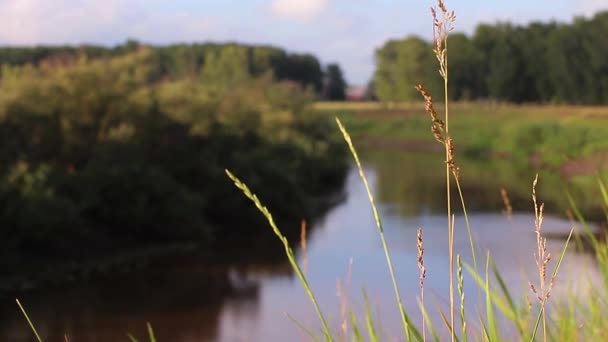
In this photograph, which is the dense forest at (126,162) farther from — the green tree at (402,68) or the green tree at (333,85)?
the green tree at (333,85)

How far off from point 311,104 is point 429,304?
85.8 ft

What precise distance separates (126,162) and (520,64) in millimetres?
38170

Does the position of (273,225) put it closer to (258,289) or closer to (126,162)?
(258,289)

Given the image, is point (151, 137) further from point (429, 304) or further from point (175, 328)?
point (429, 304)

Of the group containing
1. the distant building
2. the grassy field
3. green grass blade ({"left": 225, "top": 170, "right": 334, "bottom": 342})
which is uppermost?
green grass blade ({"left": 225, "top": 170, "right": 334, "bottom": 342})

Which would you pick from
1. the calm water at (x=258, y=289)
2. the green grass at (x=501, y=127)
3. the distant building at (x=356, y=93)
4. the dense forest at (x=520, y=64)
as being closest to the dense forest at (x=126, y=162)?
the calm water at (x=258, y=289)

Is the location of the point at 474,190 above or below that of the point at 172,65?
below

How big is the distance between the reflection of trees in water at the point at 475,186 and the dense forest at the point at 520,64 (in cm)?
1411

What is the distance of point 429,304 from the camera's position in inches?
329

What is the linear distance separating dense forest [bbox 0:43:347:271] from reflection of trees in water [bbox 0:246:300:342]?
128 centimetres

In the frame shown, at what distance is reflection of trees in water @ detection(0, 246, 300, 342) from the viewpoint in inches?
495

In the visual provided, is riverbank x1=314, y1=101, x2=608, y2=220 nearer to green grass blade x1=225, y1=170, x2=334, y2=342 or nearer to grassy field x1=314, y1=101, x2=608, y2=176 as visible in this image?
grassy field x1=314, y1=101, x2=608, y2=176

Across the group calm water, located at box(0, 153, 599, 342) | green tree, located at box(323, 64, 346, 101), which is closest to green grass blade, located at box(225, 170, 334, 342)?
calm water, located at box(0, 153, 599, 342)

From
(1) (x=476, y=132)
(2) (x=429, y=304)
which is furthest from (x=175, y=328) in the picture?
(1) (x=476, y=132)
